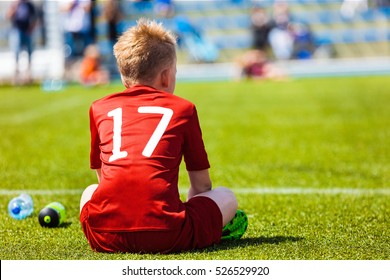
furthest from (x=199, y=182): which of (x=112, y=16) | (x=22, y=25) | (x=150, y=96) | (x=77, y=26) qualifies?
(x=112, y=16)

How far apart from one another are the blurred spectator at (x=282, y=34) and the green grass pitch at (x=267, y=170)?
10.5m

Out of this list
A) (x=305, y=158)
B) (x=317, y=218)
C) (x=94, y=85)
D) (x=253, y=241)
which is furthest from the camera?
(x=94, y=85)

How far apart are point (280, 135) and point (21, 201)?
544cm

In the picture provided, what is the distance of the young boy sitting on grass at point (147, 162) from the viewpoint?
4023 millimetres

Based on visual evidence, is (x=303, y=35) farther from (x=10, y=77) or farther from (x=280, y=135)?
(x=280, y=135)

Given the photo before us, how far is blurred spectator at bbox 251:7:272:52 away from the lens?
2666cm

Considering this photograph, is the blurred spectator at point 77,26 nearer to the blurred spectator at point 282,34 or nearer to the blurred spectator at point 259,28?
the blurred spectator at point 259,28

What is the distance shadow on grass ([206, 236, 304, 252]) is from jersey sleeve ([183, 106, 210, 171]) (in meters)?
0.47

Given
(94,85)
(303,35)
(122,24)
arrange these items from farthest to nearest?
(122,24) < (303,35) < (94,85)

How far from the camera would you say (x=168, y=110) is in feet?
13.6

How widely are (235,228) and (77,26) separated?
2088cm

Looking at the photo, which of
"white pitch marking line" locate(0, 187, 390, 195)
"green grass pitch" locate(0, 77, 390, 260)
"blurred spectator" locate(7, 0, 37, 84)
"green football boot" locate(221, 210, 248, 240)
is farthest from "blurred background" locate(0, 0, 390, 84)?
"green football boot" locate(221, 210, 248, 240)

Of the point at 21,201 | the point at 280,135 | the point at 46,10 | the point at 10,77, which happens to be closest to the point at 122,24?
the point at 46,10

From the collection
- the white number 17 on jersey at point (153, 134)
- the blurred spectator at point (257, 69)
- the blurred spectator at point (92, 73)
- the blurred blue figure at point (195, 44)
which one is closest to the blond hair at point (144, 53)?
the white number 17 on jersey at point (153, 134)
